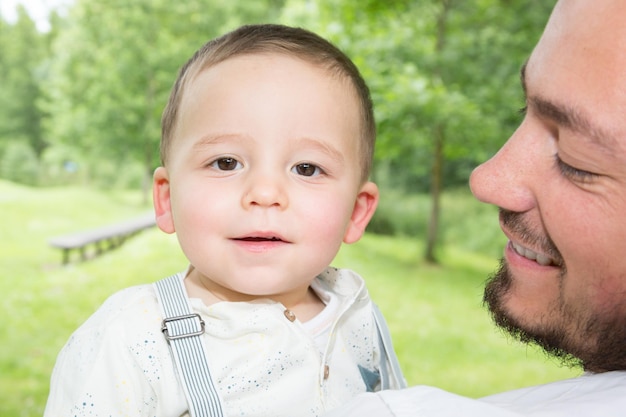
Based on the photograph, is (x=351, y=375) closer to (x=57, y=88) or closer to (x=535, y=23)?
(x=535, y=23)

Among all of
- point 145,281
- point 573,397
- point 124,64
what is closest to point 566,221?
point 573,397

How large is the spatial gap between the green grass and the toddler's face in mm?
3193

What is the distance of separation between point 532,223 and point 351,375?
0.38 metres

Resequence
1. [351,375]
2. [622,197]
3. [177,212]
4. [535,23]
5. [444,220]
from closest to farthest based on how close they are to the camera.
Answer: [622,197] < [177,212] < [351,375] < [535,23] < [444,220]

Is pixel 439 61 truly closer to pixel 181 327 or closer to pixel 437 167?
pixel 437 167

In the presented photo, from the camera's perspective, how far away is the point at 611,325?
37.7 inches

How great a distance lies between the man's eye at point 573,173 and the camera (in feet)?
3.07

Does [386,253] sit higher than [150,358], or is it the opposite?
[150,358]

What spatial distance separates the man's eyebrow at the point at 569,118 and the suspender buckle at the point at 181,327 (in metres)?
0.57

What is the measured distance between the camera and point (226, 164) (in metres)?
1.02

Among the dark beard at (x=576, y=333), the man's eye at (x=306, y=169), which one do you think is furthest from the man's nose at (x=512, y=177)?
the man's eye at (x=306, y=169)

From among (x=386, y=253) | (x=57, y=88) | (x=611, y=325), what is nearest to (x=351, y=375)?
(x=611, y=325)

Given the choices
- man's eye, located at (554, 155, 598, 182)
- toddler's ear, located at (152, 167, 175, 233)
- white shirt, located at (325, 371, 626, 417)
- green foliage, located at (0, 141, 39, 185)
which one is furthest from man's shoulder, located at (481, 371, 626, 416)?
green foliage, located at (0, 141, 39, 185)

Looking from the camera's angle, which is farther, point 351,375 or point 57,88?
point 57,88
